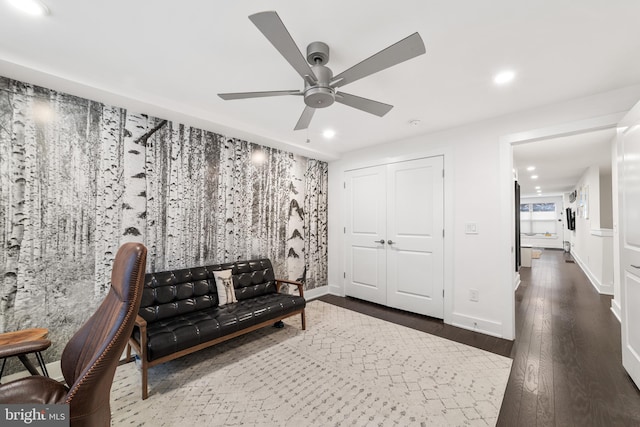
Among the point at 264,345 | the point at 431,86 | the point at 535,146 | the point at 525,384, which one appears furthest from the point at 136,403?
the point at 535,146

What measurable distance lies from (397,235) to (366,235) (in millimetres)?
549

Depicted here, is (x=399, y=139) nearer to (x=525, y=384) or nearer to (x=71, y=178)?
(x=525, y=384)

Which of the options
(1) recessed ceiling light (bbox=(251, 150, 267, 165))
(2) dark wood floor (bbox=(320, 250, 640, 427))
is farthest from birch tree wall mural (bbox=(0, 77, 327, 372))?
(2) dark wood floor (bbox=(320, 250, 640, 427))

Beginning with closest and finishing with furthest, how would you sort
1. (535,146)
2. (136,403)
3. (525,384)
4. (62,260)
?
(136,403)
(525,384)
(62,260)
(535,146)

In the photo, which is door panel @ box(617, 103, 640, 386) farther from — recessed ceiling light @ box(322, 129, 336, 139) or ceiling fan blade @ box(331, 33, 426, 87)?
recessed ceiling light @ box(322, 129, 336, 139)

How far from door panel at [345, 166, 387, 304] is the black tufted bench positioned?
149 cm

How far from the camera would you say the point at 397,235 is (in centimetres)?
386

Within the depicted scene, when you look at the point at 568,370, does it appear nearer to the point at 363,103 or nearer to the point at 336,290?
the point at 363,103

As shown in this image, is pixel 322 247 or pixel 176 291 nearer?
pixel 176 291

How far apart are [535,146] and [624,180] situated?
7.64 ft

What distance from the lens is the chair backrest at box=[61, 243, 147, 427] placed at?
1.00m

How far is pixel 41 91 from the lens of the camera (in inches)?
84.7

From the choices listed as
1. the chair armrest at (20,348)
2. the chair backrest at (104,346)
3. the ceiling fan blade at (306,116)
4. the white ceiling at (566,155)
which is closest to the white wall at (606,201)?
the white ceiling at (566,155)

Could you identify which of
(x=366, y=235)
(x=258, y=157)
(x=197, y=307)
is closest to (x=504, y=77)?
(x=366, y=235)
